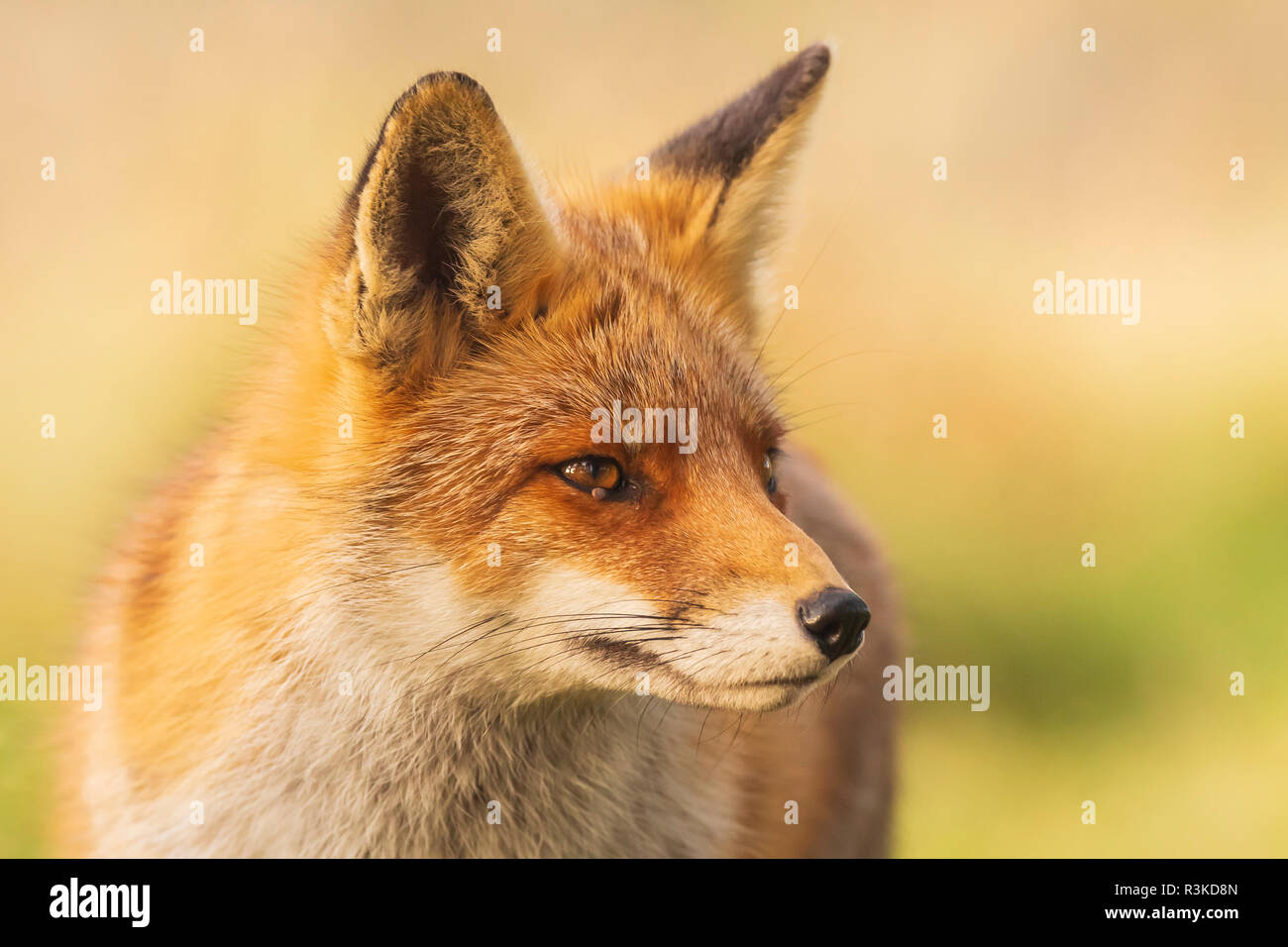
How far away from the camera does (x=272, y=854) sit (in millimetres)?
3602

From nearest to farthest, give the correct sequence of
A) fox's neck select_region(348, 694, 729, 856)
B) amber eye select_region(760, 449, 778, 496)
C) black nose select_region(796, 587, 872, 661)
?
black nose select_region(796, 587, 872, 661), fox's neck select_region(348, 694, 729, 856), amber eye select_region(760, 449, 778, 496)

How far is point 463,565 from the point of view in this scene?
3.32 metres

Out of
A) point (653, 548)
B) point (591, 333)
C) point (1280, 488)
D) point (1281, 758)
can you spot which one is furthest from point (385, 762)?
point (1280, 488)

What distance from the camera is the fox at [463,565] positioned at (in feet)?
10.5

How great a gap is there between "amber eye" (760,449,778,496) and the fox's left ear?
35.6 inches

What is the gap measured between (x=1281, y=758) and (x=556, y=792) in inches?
267

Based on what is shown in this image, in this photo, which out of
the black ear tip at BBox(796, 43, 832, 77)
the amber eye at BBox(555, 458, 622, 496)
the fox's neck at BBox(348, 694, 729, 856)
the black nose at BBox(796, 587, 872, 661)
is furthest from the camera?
the black ear tip at BBox(796, 43, 832, 77)

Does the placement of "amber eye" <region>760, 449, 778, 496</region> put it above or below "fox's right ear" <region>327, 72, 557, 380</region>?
below

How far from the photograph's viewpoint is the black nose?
296cm

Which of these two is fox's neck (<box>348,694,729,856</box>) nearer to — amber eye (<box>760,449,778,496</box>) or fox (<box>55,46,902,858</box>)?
fox (<box>55,46,902,858</box>)

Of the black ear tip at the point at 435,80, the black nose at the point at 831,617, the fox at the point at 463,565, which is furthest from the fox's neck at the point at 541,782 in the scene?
the black ear tip at the point at 435,80

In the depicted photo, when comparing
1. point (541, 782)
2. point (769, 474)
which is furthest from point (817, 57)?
point (541, 782)

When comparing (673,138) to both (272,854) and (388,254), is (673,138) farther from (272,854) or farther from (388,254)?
(272,854)

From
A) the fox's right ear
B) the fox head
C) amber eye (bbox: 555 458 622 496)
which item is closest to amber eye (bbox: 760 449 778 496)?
the fox head
